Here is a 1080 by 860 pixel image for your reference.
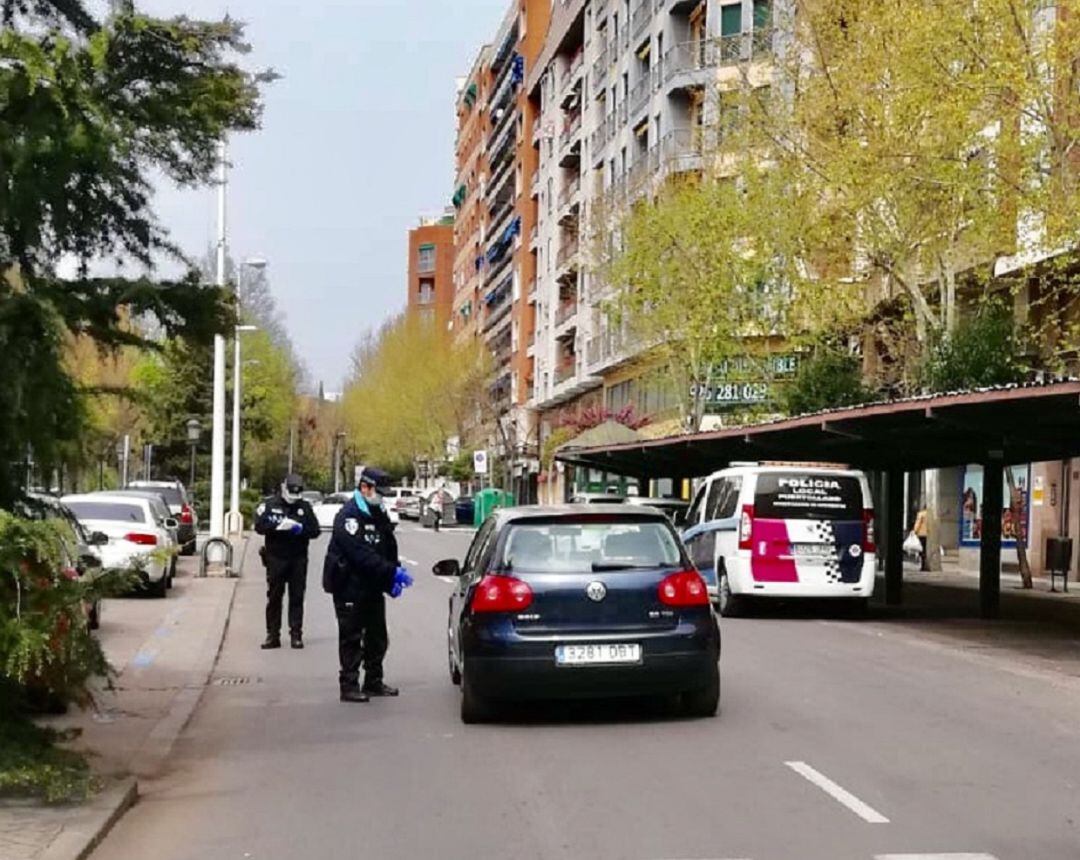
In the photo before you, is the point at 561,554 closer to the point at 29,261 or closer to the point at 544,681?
the point at 544,681

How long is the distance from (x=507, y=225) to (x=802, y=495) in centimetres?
7411

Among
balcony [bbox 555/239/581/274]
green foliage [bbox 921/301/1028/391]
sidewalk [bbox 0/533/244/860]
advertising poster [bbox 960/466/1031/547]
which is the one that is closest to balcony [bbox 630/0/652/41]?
balcony [bbox 555/239/581/274]

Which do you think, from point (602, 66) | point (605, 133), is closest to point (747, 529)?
point (605, 133)

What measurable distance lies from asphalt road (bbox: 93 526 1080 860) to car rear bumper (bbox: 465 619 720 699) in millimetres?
280

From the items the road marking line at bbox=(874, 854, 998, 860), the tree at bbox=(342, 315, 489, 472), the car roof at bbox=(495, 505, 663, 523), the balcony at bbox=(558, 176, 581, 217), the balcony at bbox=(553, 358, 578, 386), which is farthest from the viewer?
the tree at bbox=(342, 315, 489, 472)

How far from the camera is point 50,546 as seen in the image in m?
8.00

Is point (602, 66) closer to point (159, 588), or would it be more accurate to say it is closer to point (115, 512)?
point (115, 512)

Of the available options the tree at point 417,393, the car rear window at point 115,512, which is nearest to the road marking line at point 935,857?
the car rear window at point 115,512

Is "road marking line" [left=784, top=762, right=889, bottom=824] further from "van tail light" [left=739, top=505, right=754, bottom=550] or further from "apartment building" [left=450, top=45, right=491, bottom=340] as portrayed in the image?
"apartment building" [left=450, top=45, right=491, bottom=340]

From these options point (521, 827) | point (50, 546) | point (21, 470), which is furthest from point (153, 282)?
point (521, 827)

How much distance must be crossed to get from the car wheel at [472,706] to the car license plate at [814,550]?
10.6 metres

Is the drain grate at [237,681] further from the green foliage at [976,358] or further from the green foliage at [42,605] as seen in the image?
the green foliage at [976,358]

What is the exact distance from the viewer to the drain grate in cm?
1454

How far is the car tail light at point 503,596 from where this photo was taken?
446 inches
